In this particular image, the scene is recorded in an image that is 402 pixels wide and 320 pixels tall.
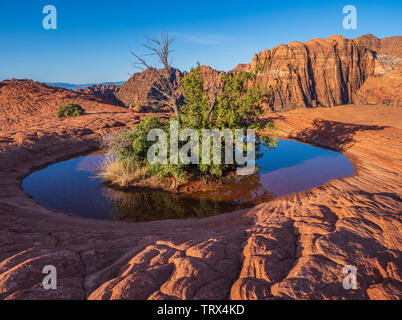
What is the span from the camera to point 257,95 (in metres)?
9.88

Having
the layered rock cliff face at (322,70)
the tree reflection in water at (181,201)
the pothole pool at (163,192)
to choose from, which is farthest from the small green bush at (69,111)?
the layered rock cliff face at (322,70)

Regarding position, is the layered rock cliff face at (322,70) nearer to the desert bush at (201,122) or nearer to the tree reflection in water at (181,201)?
the desert bush at (201,122)

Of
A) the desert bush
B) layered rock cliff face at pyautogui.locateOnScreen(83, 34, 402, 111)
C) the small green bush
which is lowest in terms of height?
the desert bush

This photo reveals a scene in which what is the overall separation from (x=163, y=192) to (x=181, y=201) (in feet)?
3.99

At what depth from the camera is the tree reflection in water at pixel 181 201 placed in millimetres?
8133

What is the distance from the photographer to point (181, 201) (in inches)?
356

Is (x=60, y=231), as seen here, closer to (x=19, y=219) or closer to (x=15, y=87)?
(x=19, y=219)

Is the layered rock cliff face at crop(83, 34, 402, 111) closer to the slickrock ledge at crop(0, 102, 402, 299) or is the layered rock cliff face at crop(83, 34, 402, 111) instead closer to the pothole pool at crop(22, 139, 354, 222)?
the pothole pool at crop(22, 139, 354, 222)

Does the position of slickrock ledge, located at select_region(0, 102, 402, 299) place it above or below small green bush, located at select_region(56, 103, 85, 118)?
below

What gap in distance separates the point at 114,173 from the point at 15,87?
41528 mm

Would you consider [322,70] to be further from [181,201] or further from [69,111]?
[181,201]

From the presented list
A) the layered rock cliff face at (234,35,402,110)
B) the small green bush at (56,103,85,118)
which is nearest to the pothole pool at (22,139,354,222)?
the small green bush at (56,103,85,118)

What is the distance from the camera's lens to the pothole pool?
8261 millimetres

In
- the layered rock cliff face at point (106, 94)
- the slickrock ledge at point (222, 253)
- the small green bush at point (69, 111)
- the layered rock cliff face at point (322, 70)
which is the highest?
the layered rock cliff face at point (322, 70)
